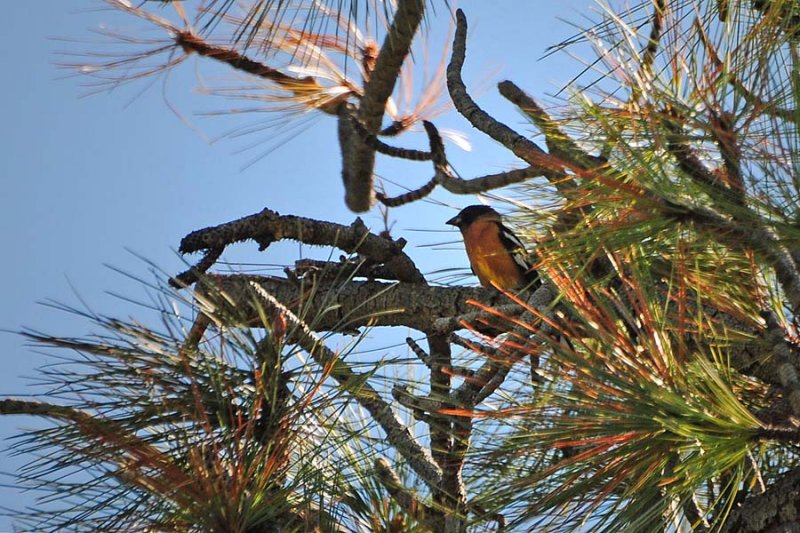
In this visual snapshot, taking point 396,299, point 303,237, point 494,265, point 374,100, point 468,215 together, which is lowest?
point 396,299

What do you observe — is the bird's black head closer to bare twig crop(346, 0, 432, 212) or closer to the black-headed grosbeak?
the black-headed grosbeak

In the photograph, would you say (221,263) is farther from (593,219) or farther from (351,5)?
(593,219)

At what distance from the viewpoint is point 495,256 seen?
4.14 metres

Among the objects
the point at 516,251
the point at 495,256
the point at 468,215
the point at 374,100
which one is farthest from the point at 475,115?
the point at 468,215

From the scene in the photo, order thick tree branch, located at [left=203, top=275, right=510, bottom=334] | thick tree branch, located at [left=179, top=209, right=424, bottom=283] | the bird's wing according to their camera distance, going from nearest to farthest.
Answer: thick tree branch, located at [left=179, top=209, right=424, bottom=283] < thick tree branch, located at [left=203, top=275, right=510, bottom=334] < the bird's wing

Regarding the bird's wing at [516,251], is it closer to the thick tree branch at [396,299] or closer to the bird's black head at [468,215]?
the bird's black head at [468,215]

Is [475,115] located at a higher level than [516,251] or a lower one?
higher

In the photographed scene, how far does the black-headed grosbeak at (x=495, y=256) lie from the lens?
4.03 meters

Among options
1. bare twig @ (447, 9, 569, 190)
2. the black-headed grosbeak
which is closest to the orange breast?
the black-headed grosbeak

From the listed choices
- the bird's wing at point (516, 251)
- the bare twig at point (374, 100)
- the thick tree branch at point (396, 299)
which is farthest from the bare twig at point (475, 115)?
the bird's wing at point (516, 251)

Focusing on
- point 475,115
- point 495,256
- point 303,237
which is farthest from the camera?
point 495,256

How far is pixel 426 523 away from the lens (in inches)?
91.0

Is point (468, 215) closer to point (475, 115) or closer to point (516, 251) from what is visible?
point (516, 251)

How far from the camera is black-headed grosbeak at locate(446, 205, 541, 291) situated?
159 inches
